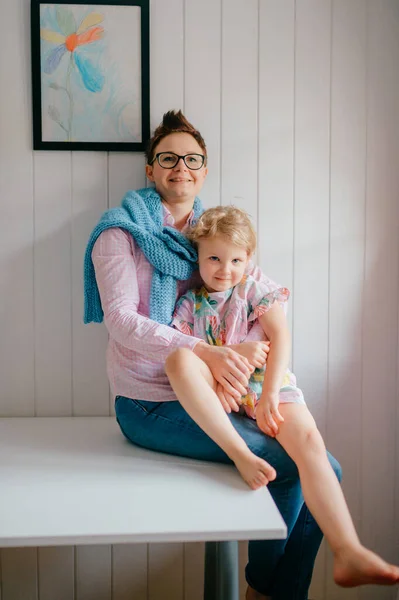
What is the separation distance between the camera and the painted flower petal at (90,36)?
68.1 inches

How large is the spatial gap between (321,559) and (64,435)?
40.8 inches

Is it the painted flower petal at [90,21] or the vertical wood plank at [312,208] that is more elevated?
the painted flower petal at [90,21]

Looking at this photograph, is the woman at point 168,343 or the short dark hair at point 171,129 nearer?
the woman at point 168,343

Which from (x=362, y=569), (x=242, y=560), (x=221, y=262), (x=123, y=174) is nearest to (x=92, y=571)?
(x=242, y=560)

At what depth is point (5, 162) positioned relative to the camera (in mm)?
1753

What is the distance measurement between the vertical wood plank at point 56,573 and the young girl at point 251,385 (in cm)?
90

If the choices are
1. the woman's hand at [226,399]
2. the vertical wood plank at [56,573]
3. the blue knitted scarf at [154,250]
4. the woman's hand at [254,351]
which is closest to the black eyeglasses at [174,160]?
the blue knitted scarf at [154,250]

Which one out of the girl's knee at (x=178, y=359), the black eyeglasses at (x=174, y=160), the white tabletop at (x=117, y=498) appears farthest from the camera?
the black eyeglasses at (x=174, y=160)

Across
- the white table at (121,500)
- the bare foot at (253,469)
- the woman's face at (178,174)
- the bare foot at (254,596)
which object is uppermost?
the woman's face at (178,174)

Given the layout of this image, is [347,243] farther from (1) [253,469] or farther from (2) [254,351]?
(1) [253,469]

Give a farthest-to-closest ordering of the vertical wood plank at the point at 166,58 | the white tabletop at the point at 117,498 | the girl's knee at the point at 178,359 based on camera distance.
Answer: the vertical wood plank at the point at 166,58 → the girl's knee at the point at 178,359 → the white tabletop at the point at 117,498

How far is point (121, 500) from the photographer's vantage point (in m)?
1.16

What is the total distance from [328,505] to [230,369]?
0.40 metres

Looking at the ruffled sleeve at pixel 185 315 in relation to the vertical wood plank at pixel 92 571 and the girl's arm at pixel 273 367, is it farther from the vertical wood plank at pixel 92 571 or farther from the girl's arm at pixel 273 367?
the vertical wood plank at pixel 92 571
